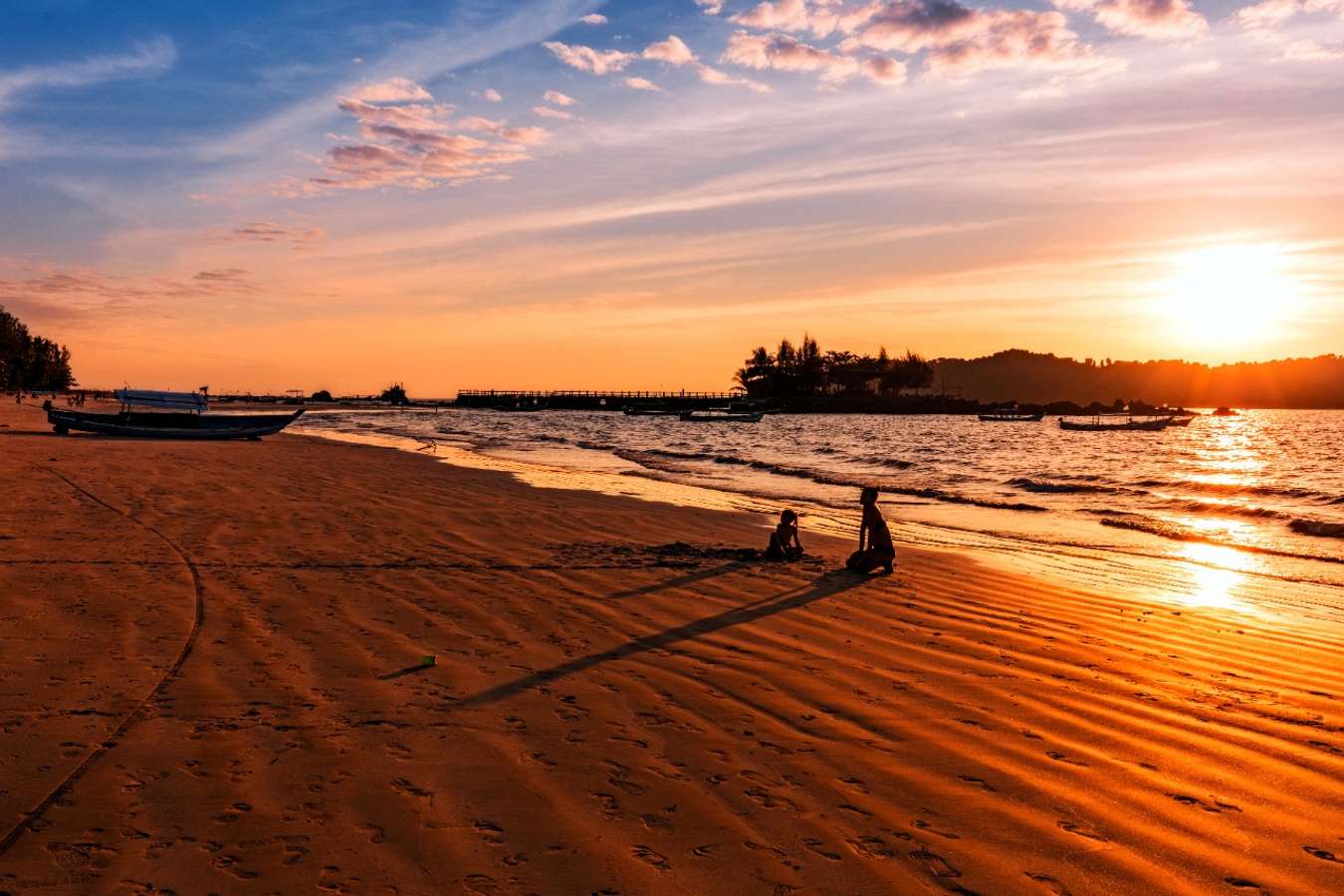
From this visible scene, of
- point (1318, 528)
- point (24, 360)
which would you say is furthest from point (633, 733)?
point (24, 360)

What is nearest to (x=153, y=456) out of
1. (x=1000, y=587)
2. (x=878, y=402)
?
(x=1000, y=587)

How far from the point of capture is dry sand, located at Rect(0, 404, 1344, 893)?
13.9 ft

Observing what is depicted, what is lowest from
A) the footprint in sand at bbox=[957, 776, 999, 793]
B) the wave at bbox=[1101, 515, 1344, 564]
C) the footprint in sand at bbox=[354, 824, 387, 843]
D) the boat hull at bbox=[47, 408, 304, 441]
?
the wave at bbox=[1101, 515, 1344, 564]

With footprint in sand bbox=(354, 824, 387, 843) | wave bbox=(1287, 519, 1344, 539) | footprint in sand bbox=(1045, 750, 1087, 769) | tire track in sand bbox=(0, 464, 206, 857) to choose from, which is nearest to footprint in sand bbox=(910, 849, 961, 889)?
footprint in sand bbox=(1045, 750, 1087, 769)

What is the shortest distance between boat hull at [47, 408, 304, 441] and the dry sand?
2961 centimetres

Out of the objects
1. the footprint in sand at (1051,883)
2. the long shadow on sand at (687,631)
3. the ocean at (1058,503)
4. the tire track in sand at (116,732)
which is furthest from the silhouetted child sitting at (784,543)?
the footprint in sand at (1051,883)

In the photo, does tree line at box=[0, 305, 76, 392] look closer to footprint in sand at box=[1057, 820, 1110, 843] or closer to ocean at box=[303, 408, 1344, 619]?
ocean at box=[303, 408, 1344, 619]

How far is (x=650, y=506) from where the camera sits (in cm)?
2048

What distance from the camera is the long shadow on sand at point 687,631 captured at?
6.77 m

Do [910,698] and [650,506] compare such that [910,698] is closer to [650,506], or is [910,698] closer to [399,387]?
[650,506]

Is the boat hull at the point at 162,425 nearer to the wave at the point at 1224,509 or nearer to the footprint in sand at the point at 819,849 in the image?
the wave at the point at 1224,509

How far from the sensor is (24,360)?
13988cm

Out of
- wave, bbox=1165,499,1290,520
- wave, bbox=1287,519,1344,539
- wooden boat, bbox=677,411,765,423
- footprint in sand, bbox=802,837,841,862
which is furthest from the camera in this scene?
wooden boat, bbox=677,411,765,423

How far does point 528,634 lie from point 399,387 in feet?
492
